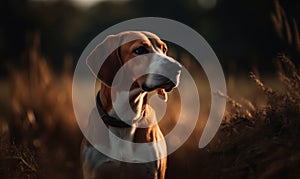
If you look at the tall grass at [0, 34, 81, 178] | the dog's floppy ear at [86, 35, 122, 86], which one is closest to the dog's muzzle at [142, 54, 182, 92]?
the dog's floppy ear at [86, 35, 122, 86]

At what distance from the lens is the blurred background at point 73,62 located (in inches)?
256

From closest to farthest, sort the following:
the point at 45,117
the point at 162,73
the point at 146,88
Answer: the point at 162,73 → the point at 146,88 → the point at 45,117

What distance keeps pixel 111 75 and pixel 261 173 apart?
1499 mm

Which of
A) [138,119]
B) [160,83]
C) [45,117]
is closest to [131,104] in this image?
[138,119]

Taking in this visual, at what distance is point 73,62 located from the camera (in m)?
27.7

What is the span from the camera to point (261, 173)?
17.1 ft

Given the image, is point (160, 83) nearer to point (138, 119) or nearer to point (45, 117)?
point (138, 119)

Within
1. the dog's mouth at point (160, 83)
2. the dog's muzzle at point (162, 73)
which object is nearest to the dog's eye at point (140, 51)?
the dog's muzzle at point (162, 73)

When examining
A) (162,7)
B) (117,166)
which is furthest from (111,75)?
(162,7)

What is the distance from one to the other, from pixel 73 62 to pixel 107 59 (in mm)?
21894

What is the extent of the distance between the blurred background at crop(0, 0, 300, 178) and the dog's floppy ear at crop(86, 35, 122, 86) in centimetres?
102

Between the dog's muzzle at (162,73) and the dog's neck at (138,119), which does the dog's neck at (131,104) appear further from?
the dog's muzzle at (162,73)

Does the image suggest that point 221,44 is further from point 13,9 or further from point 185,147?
point 185,147

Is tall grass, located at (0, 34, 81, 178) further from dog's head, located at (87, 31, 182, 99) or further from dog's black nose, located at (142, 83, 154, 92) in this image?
dog's black nose, located at (142, 83, 154, 92)
